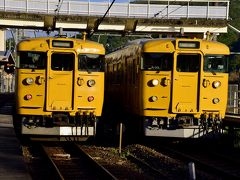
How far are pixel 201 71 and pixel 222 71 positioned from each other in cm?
61

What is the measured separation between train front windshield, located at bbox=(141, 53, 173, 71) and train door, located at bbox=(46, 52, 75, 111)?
1989 millimetres

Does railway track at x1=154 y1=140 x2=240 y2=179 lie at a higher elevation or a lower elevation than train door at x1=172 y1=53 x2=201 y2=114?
lower

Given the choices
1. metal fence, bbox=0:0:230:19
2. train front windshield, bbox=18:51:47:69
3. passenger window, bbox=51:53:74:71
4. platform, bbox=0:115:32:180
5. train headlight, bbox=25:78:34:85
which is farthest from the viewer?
metal fence, bbox=0:0:230:19

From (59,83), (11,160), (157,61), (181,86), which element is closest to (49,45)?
(59,83)

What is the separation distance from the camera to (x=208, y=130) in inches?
669

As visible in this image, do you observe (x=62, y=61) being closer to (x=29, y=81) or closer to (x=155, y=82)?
(x=29, y=81)

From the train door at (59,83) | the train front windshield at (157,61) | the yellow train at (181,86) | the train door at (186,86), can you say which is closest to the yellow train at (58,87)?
the train door at (59,83)

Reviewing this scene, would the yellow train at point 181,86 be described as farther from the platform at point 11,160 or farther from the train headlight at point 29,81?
the platform at point 11,160

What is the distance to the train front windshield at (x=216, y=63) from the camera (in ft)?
56.3

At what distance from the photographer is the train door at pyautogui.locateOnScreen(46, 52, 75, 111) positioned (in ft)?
55.3

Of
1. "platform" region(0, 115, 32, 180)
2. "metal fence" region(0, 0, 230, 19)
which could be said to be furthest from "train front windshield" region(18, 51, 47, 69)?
"metal fence" region(0, 0, 230, 19)

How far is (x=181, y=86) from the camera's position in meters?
17.1

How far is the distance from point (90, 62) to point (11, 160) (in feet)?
15.1

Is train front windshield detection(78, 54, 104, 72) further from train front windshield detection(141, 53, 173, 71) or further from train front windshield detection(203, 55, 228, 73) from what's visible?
train front windshield detection(203, 55, 228, 73)
